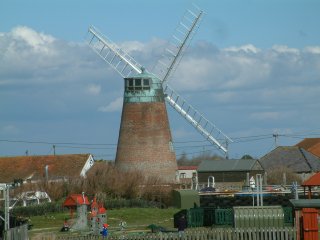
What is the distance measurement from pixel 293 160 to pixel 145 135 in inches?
1094

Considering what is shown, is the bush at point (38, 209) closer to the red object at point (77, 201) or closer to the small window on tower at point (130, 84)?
the red object at point (77, 201)

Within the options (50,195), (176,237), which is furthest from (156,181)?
(176,237)

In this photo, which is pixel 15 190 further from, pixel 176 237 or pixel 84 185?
pixel 176 237

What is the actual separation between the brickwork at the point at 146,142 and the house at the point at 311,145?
95.9 feet

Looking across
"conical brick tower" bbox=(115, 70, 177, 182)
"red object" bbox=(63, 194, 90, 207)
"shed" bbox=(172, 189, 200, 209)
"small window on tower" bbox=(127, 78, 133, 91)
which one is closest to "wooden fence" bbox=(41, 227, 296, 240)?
"red object" bbox=(63, 194, 90, 207)

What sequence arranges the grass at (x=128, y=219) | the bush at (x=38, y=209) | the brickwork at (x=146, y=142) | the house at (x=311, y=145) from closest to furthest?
the grass at (x=128, y=219) < the bush at (x=38, y=209) < the brickwork at (x=146, y=142) < the house at (x=311, y=145)

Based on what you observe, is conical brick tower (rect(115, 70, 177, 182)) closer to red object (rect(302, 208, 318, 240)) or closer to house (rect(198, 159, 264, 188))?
house (rect(198, 159, 264, 188))

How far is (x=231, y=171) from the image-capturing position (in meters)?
82.0

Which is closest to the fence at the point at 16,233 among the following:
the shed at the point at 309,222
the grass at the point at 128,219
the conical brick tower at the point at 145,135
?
the shed at the point at 309,222

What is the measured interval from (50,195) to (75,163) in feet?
48.2

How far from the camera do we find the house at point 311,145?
3647 inches

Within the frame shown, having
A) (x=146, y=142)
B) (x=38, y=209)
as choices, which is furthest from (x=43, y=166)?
(x=38, y=209)

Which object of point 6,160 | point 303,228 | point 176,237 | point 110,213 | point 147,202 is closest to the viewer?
point 303,228

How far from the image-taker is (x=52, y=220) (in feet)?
159
